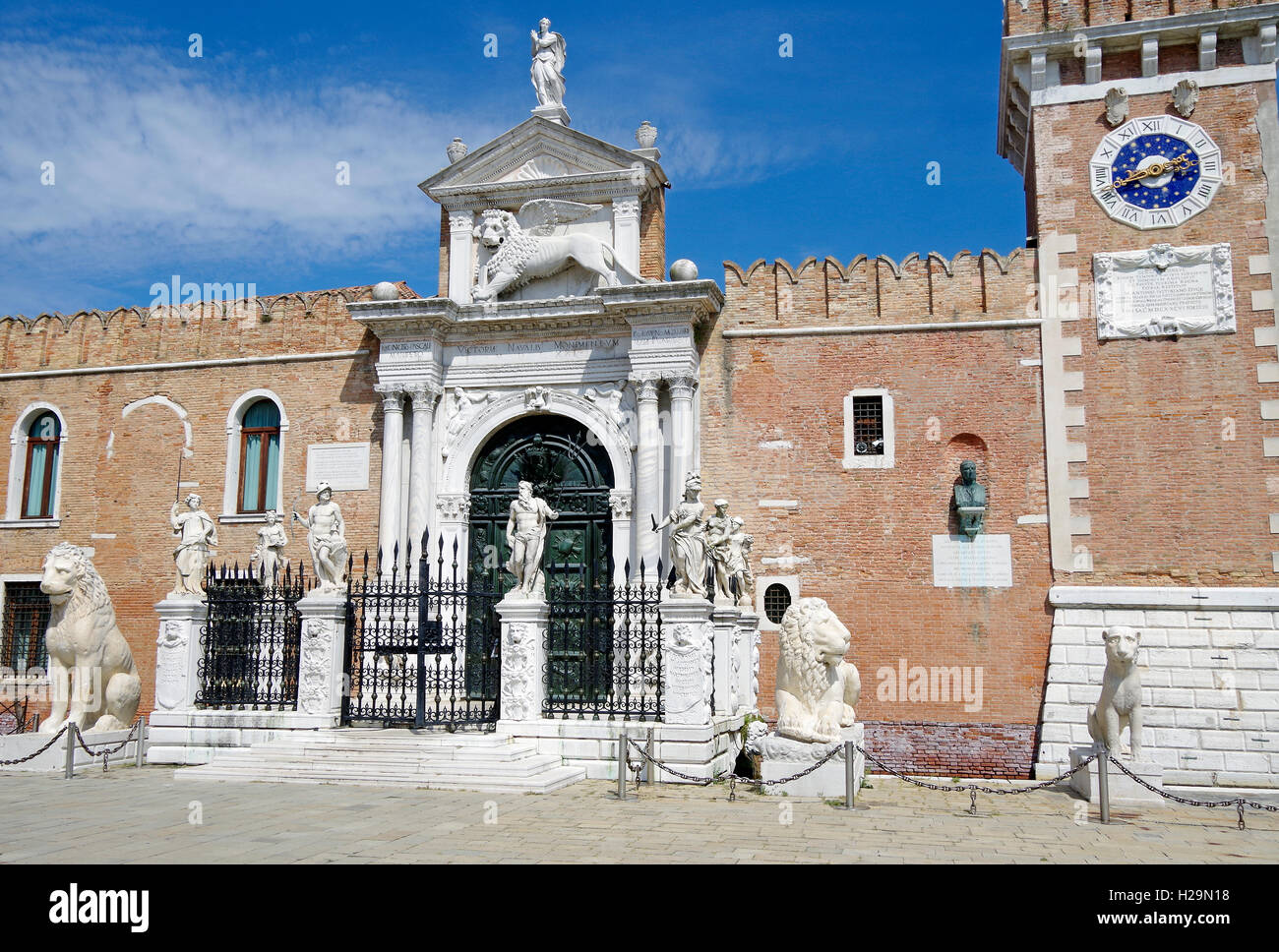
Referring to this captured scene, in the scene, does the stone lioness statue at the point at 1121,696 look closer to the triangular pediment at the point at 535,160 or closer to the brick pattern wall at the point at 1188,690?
the brick pattern wall at the point at 1188,690

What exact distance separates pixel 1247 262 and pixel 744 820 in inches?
475

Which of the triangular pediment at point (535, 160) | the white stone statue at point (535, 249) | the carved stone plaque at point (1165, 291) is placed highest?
the triangular pediment at point (535, 160)

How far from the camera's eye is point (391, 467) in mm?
18531

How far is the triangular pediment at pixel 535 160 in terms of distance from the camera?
18.7 m

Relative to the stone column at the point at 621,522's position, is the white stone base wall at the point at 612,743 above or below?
below

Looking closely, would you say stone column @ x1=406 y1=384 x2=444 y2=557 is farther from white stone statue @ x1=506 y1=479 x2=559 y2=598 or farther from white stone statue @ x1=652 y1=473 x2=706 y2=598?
white stone statue @ x1=652 y1=473 x2=706 y2=598

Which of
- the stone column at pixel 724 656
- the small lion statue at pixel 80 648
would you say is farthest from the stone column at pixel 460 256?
the stone column at pixel 724 656

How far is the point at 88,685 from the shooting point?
1453cm

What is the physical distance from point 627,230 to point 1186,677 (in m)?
10.5

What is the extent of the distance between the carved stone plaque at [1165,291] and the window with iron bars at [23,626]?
18.3 m

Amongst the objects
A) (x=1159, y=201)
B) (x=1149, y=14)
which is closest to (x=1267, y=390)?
(x=1159, y=201)

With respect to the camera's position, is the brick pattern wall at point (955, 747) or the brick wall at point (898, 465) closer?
the brick pattern wall at point (955, 747)

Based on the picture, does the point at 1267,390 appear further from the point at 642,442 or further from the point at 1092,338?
the point at 642,442

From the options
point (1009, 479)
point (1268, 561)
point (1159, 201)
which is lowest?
point (1268, 561)
